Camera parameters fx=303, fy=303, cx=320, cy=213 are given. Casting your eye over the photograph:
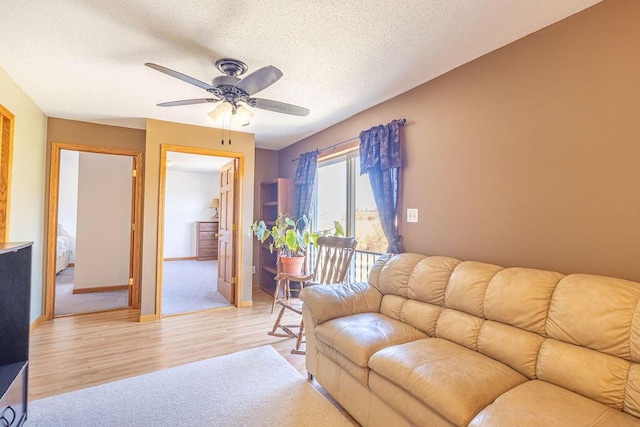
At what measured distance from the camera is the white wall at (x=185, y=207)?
8180 millimetres

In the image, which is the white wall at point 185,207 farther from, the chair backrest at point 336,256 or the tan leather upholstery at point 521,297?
the tan leather upholstery at point 521,297

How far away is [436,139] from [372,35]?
101 cm

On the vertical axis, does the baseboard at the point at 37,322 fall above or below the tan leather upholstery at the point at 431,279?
below

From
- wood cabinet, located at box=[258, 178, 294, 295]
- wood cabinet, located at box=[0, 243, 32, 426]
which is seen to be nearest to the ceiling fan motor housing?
wood cabinet, located at box=[0, 243, 32, 426]

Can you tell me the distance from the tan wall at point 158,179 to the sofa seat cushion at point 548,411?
3.47 m

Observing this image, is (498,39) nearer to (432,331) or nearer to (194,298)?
(432,331)

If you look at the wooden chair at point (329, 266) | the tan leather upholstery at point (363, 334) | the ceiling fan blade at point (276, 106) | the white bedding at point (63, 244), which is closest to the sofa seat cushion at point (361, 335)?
the tan leather upholstery at point (363, 334)

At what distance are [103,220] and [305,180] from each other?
339 cm

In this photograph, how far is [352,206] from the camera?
3750 mm

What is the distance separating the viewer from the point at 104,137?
12.9 feet

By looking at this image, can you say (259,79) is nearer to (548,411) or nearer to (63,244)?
(548,411)

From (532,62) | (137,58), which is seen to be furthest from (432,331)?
(137,58)

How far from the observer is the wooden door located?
14.1 feet

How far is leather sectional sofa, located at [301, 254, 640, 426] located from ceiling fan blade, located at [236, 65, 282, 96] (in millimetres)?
1524
